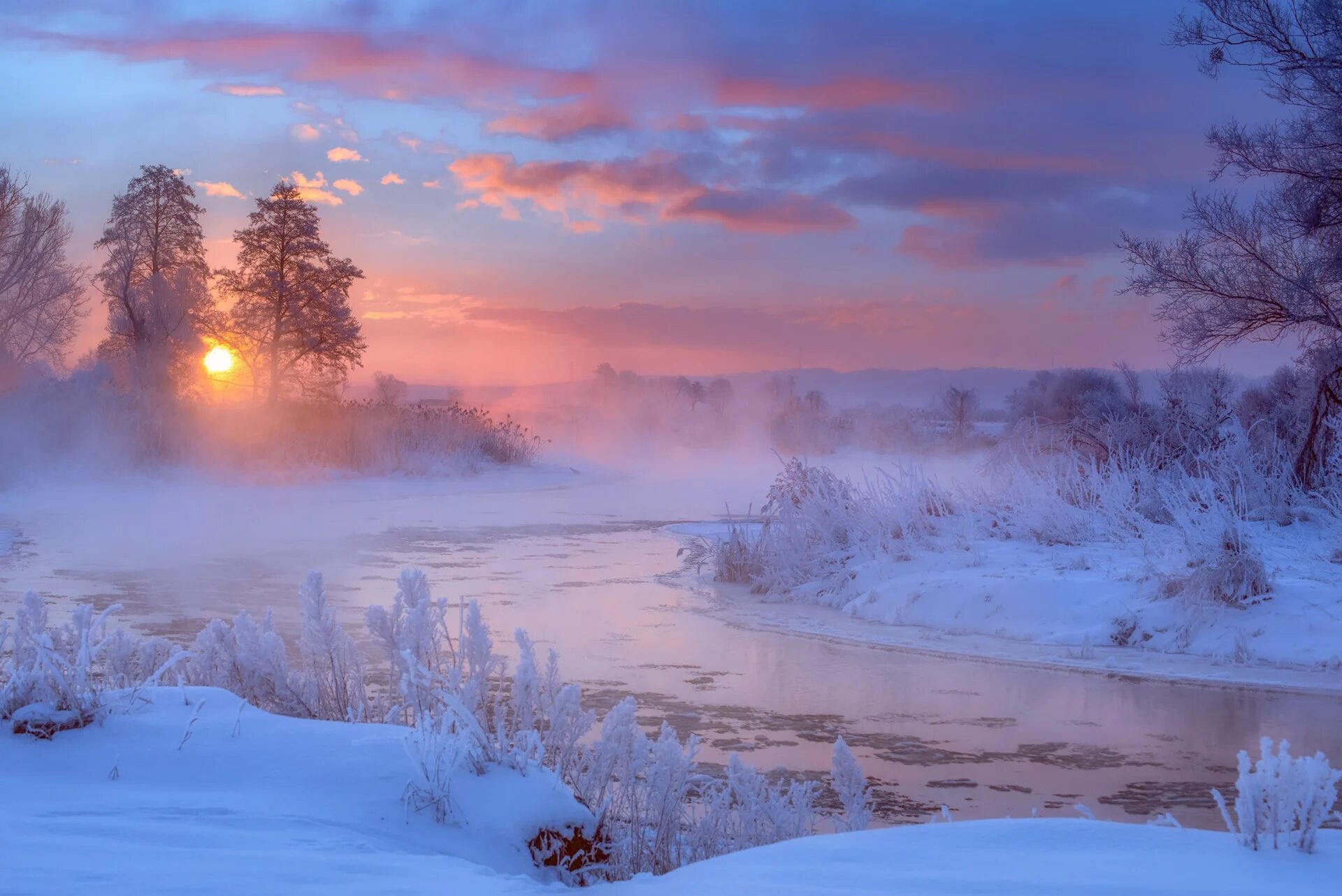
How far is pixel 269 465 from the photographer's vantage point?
2725 centimetres

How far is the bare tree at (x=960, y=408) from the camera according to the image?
48.4 m

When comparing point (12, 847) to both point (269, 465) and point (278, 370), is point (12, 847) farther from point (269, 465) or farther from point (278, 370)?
point (278, 370)

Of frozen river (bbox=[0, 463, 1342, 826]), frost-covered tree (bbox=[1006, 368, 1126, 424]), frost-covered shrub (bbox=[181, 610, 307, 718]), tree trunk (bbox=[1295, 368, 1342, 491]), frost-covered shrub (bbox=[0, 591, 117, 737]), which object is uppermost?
frost-covered tree (bbox=[1006, 368, 1126, 424])

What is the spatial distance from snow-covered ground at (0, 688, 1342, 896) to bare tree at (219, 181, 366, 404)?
4205cm

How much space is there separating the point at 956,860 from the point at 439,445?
98.9 ft

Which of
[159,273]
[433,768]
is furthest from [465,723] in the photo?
[159,273]

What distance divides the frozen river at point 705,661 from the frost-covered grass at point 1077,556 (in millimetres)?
1148

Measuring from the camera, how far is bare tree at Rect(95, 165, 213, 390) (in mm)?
43438

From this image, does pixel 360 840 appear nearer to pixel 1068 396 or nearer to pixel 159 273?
pixel 1068 396

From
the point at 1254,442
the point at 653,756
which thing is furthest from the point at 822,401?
the point at 653,756

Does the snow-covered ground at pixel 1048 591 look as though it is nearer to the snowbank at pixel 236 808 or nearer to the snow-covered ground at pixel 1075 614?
the snow-covered ground at pixel 1075 614

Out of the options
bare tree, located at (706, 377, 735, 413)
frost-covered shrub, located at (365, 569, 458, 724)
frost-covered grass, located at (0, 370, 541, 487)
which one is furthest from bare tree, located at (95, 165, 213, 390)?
frost-covered shrub, located at (365, 569, 458, 724)

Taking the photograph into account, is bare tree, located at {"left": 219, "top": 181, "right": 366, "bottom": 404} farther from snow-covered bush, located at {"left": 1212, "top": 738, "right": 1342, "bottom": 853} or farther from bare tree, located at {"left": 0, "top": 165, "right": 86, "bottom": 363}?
snow-covered bush, located at {"left": 1212, "top": 738, "right": 1342, "bottom": 853}

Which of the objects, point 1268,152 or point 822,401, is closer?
point 1268,152
